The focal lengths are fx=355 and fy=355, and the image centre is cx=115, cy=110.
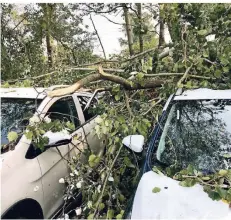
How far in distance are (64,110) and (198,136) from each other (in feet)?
6.11

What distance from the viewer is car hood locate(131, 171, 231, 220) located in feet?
7.68

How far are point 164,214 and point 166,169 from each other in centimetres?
49

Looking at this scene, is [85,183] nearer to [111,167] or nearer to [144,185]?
[111,167]

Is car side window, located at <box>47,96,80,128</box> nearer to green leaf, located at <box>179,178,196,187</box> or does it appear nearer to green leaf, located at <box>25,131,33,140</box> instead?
green leaf, located at <box>25,131,33,140</box>

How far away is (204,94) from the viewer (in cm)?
344

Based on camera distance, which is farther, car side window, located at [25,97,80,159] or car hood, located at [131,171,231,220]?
car side window, located at [25,97,80,159]

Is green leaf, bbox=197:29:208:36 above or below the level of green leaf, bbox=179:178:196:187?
above

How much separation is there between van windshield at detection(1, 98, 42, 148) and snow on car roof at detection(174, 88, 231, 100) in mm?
1576

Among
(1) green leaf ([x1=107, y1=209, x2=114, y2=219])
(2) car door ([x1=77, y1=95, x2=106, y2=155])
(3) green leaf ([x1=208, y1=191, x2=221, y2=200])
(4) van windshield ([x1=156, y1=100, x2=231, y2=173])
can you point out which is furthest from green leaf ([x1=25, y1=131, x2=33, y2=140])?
(3) green leaf ([x1=208, y1=191, x2=221, y2=200])

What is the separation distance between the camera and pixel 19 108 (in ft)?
13.2

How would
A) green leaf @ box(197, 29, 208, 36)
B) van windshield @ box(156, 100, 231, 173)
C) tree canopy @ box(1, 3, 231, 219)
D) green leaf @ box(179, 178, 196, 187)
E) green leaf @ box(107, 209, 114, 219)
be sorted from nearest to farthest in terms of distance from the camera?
green leaf @ box(179, 178, 196, 187)
van windshield @ box(156, 100, 231, 173)
green leaf @ box(107, 209, 114, 219)
tree canopy @ box(1, 3, 231, 219)
green leaf @ box(197, 29, 208, 36)

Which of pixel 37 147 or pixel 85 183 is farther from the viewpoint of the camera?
pixel 85 183

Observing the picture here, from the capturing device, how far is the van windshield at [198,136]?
2910 millimetres

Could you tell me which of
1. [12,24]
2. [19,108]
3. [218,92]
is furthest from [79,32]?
[218,92]
